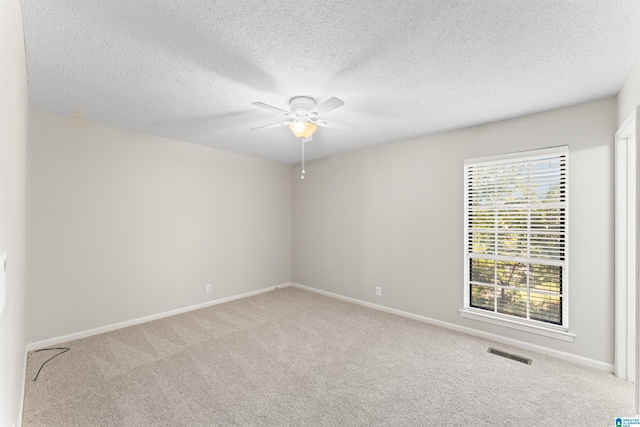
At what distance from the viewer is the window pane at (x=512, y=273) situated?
3076 mm

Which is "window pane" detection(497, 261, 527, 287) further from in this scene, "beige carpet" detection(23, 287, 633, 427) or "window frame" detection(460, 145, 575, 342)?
"beige carpet" detection(23, 287, 633, 427)

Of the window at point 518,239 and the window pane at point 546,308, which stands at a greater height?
the window at point 518,239

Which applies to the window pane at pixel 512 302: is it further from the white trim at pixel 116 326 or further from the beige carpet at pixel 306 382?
the white trim at pixel 116 326

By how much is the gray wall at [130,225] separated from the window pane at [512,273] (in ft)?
12.1

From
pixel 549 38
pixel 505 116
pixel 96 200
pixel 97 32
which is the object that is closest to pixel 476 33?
pixel 549 38

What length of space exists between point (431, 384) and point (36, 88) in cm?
421

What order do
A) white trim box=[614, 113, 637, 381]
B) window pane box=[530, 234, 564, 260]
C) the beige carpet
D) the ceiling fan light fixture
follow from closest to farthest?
1. the beige carpet
2. white trim box=[614, 113, 637, 381]
3. the ceiling fan light fixture
4. window pane box=[530, 234, 564, 260]

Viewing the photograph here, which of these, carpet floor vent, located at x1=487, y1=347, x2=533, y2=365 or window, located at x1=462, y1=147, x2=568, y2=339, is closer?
carpet floor vent, located at x1=487, y1=347, x2=533, y2=365

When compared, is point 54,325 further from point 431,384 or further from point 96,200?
point 431,384

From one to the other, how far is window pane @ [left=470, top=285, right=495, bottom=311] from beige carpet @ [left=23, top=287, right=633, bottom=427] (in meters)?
0.42

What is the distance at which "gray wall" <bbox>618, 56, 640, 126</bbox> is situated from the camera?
199 cm

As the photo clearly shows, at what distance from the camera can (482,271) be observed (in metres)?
3.36

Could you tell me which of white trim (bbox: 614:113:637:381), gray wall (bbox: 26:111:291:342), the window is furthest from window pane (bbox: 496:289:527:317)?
gray wall (bbox: 26:111:291:342)

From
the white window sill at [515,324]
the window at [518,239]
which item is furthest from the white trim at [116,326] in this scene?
the window at [518,239]
